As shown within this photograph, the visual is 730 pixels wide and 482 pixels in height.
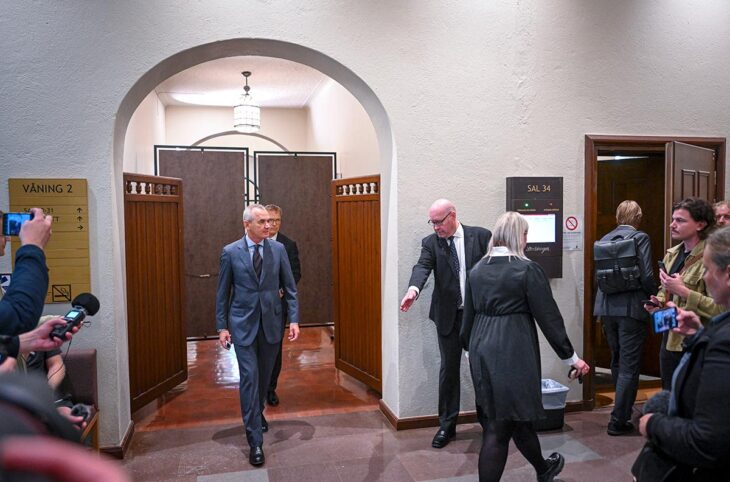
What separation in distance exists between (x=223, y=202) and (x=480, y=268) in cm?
541

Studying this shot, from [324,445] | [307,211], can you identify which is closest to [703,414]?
[324,445]

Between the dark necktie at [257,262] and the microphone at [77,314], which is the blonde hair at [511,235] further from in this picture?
the microphone at [77,314]

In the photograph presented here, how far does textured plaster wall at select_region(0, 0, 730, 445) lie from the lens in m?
3.83

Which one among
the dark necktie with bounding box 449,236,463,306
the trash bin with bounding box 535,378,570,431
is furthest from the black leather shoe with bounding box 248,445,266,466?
the trash bin with bounding box 535,378,570,431

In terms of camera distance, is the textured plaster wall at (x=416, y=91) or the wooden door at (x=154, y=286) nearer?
the textured plaster wall at (x=416, y=91)

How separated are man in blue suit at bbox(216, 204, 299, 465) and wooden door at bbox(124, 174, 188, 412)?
93cm

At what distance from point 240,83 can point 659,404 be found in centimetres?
794

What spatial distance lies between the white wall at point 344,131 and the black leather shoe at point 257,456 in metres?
3.39

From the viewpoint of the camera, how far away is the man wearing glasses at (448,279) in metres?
3.99

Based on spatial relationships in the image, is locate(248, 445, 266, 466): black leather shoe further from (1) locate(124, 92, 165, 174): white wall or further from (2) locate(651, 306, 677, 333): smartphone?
(1) locate(124, 92, 165, 174): white wall

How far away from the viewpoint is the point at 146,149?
25.8 ft

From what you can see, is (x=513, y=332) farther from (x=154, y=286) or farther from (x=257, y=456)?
(x=154, y=286)

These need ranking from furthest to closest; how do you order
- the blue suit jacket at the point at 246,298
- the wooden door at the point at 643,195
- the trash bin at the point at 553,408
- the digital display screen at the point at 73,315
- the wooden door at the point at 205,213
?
the wooden door at the point at 205,213 < the wooden door at the point at 643,195 < the trash bin at the point at 553,408 < the blue suit jacket at the point at 246,298 < the digital display screen at the point at 73,315

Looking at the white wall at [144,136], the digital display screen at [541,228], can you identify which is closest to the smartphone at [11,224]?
the digital display screen at [541,228]
